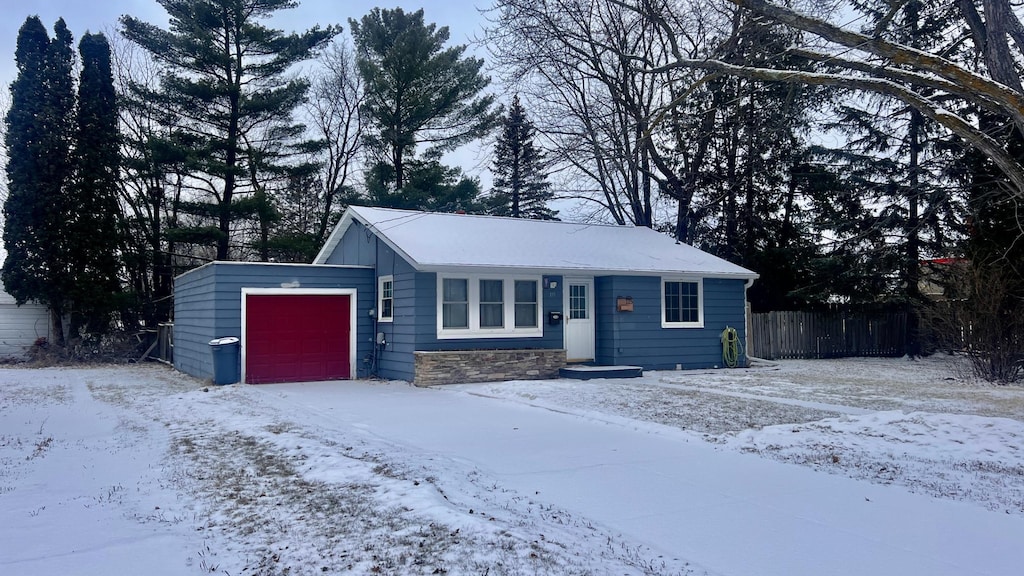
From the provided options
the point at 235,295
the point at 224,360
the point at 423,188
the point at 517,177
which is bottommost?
the point at 224,360

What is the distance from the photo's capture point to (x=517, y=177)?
33.2 metres

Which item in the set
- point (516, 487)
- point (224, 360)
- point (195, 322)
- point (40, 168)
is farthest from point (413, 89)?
point (516, 487)

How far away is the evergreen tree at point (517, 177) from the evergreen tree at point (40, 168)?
16.8 meters

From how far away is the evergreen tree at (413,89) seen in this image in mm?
26453

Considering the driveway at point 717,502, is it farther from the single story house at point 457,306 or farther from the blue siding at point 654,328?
the blue siding at point 654,328

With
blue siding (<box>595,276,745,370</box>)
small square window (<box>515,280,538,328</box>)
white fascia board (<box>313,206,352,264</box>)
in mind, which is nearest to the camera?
small square window (<box>515,280,538,328</box>)

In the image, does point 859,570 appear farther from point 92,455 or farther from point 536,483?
point 92,455

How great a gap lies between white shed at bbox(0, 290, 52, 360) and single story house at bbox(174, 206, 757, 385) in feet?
30.9

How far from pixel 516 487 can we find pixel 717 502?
1559 millimetres

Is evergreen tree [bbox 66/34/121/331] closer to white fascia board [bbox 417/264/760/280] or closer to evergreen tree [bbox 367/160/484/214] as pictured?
evergreen tree [bbox 367/160/484/214]

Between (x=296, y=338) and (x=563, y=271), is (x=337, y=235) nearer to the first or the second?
(x=296, y=338)

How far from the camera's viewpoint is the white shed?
23141 millimetres

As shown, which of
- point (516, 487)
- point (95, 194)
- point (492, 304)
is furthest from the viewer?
point (95, 194)

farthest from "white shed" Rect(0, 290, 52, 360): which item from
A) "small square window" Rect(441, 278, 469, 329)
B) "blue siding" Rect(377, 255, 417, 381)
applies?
"small square window" Rect(441, 278, 469, 329)
